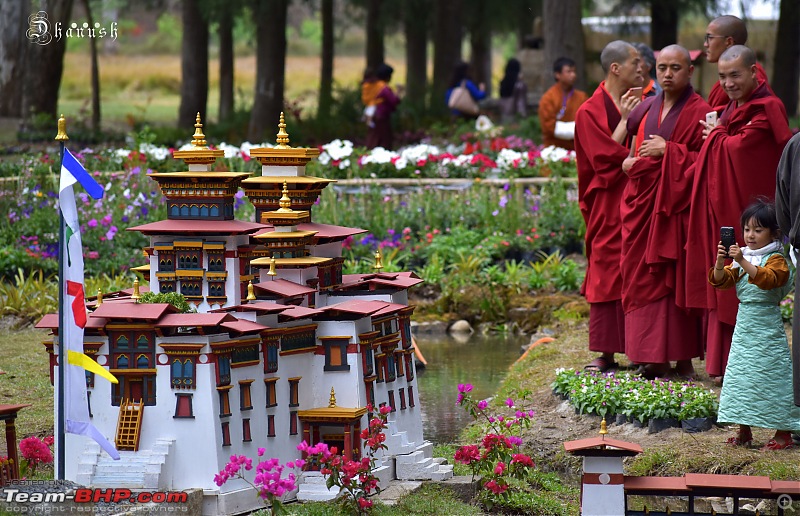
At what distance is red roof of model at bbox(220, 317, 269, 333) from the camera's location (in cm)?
633

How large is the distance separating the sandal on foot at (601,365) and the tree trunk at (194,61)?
53.7 ft

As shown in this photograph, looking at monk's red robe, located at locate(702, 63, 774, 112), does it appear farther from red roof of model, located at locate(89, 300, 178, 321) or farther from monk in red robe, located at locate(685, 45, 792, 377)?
red roof of model, located at locate(89, 300, 178, 321)

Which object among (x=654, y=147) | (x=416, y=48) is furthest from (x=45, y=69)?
(x=654, y=147)

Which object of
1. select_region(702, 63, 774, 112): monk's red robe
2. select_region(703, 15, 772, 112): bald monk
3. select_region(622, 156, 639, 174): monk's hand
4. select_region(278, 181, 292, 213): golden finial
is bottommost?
select_region(278, 181, 292, 213): golden finial

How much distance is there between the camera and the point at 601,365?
31.8 feet

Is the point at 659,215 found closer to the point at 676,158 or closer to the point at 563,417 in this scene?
the point at 676,158

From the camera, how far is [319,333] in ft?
22.9

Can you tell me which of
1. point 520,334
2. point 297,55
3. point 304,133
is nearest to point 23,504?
point 520,334

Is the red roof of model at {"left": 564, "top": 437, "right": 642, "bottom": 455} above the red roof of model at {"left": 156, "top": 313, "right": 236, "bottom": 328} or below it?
below

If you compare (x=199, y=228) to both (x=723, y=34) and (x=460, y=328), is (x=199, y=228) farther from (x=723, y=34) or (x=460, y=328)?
(x=460, y=328)

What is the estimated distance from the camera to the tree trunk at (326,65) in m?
25.6

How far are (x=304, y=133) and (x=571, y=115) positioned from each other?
400 inches

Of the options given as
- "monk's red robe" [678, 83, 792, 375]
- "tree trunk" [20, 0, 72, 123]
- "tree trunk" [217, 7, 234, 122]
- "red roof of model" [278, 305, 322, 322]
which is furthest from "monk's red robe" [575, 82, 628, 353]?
"tree trunk" [217, 7, 234, 122]

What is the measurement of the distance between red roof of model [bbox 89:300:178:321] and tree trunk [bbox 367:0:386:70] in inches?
796
